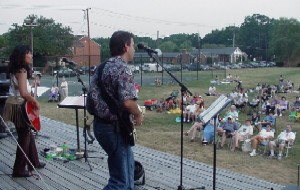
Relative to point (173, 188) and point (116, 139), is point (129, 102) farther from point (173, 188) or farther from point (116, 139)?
point (173, 188)

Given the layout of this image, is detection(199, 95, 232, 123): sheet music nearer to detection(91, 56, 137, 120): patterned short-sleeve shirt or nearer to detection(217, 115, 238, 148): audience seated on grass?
detection(91, 56, 137, 120): patterned short-sleeve shirt

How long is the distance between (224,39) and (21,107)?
10584 cm

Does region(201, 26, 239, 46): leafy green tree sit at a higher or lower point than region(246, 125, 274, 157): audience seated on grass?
higher

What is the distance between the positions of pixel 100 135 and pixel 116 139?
0.38 ft

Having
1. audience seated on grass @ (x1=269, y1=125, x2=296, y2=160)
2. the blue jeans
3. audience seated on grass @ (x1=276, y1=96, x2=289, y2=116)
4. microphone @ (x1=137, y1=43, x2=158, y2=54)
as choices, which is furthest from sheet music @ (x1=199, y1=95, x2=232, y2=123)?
audience seated on grass @ (x1=276, y1=96, x2=289, y2=116)

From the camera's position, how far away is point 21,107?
4848 millimetres

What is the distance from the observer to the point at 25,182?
192 inches

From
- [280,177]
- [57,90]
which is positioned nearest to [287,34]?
[57,90]

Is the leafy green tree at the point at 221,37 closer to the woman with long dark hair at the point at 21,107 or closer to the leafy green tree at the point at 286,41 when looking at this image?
the leafy green tree at the point at 286,41

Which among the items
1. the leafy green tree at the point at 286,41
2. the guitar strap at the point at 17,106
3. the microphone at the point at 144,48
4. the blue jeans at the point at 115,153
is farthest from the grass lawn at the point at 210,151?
the leafy green tree at the point at 286,41

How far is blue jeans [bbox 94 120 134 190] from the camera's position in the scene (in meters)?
3.05

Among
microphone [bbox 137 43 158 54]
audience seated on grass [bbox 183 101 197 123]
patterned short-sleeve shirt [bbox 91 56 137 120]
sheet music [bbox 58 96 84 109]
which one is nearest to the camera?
patterned short-sleeve shirt [bbox 91 56 137 120]

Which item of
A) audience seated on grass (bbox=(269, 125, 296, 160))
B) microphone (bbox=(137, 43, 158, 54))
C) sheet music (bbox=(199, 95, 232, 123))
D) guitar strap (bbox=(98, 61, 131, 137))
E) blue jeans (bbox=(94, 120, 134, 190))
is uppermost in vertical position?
microphone (bbox=(137, 43, 158, 54))

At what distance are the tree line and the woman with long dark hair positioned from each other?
9.51 metres
